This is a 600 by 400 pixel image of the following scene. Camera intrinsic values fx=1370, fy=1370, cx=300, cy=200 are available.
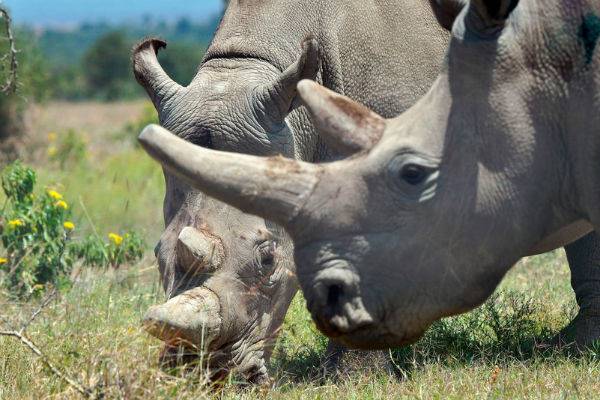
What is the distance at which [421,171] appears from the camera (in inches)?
192

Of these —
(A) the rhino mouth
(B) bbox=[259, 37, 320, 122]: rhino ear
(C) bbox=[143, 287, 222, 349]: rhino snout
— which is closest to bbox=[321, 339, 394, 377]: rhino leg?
(C) bbox=[143, 287, 222, 349]: rhino snout

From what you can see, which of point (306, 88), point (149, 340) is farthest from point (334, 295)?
point (149, 340)

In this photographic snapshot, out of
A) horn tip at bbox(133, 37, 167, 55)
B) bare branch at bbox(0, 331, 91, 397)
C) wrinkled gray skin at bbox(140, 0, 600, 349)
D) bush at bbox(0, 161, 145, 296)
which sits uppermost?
wrinkled gray skin at bbox(140, 0, 600, 349)

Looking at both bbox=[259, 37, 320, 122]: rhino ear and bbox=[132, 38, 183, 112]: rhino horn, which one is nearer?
bbox=[259, 37, 320, 122]: rhino ear

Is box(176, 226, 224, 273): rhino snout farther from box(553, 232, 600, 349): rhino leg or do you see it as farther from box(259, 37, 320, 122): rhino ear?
box(553, 232, 600, 349): rhino leg

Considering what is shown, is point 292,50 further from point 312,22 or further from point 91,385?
point 91,385

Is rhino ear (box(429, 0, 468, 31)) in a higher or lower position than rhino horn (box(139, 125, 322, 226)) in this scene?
higher

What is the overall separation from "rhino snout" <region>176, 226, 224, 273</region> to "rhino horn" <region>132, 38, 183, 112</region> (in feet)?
3.31

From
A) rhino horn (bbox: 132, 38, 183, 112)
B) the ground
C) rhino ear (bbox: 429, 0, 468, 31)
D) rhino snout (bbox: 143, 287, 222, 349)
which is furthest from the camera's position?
rhino horn (bbox: 132, 38, 183, 112)

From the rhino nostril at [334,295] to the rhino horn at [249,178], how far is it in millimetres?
289

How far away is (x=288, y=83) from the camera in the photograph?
6.72 meters

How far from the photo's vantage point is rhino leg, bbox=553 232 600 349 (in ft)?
23.4

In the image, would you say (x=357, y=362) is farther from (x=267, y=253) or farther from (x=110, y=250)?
(x=110, y=250)

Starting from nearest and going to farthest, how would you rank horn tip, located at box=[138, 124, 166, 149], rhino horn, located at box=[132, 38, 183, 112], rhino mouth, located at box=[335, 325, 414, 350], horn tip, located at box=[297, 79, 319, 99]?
horn tip, located at box=[138, 124, 166, 149] < rhino mouth, located at box=[335, 325, 414, 350] < horn tip, located at box=[297, 79, 319, 99] < rhino horn, located at box=[132, 38, 183, 112]
